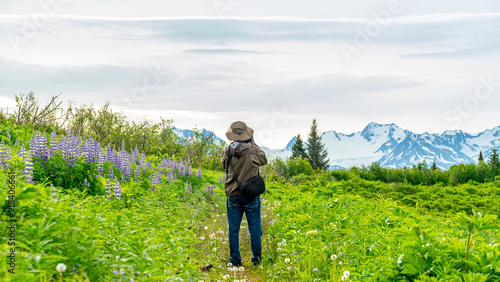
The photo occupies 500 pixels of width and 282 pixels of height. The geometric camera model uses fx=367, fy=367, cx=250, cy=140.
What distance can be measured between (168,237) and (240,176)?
264 cm

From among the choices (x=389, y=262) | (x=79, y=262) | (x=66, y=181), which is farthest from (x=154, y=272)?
(x=66, y=181)

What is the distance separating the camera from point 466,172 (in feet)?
78.6

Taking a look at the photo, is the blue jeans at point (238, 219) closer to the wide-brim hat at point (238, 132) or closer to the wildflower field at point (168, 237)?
the wildflower field at point (168, 237)

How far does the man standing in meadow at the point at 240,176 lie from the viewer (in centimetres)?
667

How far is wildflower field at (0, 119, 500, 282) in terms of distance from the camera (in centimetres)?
297

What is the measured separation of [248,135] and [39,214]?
4.13 m

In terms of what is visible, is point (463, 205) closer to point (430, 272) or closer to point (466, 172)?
point (466, 172)

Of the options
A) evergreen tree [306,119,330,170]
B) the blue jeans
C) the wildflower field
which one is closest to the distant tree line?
the wildflower field

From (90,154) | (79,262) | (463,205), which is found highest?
(90,154)

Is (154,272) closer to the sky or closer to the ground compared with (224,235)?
closer to the sky

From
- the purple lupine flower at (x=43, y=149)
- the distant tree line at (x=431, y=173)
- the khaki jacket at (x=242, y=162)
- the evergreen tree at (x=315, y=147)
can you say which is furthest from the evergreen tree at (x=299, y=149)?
the khaki jacket at (x=242, y=162)

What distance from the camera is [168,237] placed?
4.16 meters

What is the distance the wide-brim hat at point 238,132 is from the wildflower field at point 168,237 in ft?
5.81

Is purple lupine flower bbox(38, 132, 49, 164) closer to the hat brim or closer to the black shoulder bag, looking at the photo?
the hat brim
